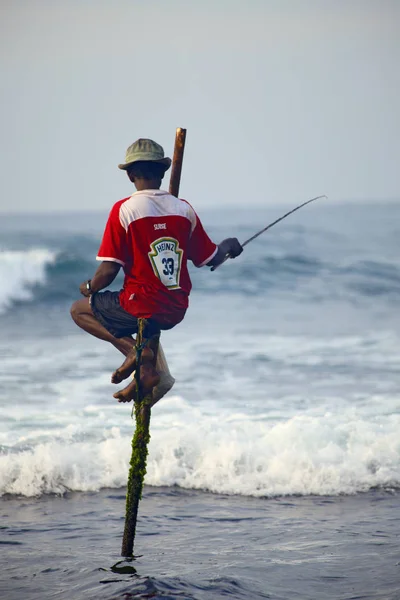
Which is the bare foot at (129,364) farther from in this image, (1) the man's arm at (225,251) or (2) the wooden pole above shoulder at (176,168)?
(2) the wooden pole above shoulder at (176,168)

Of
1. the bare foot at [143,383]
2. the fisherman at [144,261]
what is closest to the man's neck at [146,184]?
the fisherman at [144,261]

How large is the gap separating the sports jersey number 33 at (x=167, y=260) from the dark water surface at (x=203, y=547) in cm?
164

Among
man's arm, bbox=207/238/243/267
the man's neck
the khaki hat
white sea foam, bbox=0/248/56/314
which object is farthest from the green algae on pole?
white sea foam, bbox=0/248/56/314

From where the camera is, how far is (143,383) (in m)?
5.45

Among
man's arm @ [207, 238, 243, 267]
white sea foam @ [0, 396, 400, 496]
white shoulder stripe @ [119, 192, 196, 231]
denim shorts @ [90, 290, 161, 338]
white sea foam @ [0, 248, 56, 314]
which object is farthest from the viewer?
white sea foam @ [0, 248, 56, 314]

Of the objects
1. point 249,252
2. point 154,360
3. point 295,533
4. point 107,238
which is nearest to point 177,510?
point 295,533

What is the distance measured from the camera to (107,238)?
5.15 meters

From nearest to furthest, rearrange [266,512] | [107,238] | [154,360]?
1. [107,238]
2. [154,360]
3. [266,512]

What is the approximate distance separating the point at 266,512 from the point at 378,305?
48.9ft

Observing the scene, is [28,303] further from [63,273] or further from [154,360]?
[154,360]

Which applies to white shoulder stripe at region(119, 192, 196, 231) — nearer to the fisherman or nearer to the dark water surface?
the fisherman

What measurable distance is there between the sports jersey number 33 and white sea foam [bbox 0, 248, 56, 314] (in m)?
16.8

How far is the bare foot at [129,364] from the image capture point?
5324 millimetres

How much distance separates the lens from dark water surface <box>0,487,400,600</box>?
5598 millimetres
